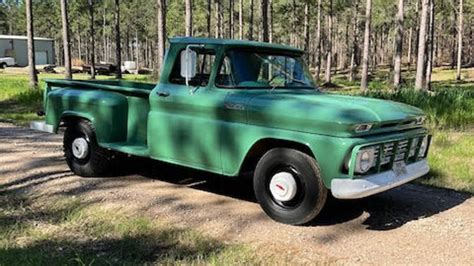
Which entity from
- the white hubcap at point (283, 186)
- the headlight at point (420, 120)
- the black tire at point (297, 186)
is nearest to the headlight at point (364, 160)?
the black tire at point (297, 186)

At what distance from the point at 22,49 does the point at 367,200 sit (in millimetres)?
77677

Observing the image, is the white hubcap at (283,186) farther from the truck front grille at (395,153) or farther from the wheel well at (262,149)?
the truck front grille at (395,153)

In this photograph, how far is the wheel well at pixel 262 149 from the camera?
5378 mm

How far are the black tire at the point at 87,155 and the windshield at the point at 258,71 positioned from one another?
232cm

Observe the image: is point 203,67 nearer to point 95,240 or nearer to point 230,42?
point 230,42

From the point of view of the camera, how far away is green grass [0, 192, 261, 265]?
4.75 m

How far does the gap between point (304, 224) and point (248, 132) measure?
111 centimetres

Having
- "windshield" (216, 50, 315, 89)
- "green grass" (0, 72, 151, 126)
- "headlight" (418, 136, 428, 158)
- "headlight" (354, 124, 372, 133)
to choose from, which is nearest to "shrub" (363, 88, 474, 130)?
"headlight" (418, 136, 428, 158)

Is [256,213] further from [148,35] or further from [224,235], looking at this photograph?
[148,35]

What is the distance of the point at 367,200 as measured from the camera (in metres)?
6.53

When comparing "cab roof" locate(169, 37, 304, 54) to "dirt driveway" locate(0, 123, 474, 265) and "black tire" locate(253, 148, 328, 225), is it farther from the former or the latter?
"dirt driveway" locate(0, 123, 474, 265)

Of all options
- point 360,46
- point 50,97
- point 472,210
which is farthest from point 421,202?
point 360,46

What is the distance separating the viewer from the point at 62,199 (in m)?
6.61

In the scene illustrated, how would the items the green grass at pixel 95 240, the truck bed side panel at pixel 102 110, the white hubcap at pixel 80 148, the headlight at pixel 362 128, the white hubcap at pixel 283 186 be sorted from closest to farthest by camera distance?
1. the green grass at pixel 95 240
2. the headlight at pixel 362 128
3. the white hubcap at pixel 283 186
4. the truck bed side panel at pixel 102 110
5. the white hubcap at pixel 80 148
